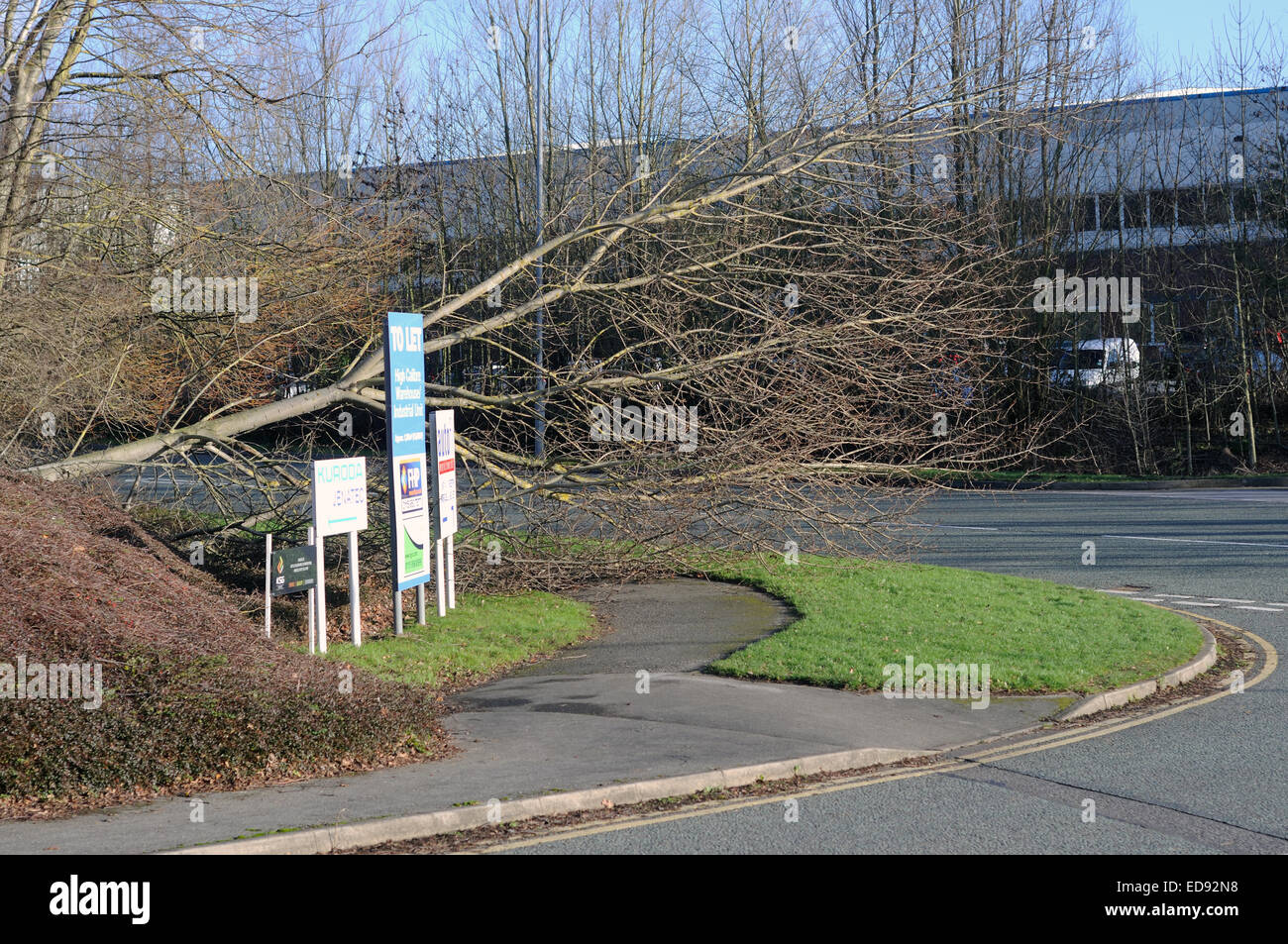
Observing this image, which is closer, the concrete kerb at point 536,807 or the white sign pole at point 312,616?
the concrete kerb at point 536,807

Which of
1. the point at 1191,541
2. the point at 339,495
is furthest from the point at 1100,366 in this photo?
the point at 339,495

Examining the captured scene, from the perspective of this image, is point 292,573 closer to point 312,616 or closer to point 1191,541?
point 312,616

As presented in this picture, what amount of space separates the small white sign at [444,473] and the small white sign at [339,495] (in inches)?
50.3

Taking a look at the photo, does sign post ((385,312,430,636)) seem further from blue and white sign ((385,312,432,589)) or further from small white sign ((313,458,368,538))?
small white sign ((313,458,368,538))

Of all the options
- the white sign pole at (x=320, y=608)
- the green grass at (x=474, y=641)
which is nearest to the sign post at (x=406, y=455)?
the green grass at (x=474, y=641)

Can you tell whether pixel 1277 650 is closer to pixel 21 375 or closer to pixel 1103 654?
pixel 1103 654

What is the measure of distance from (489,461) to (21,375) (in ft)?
17.2

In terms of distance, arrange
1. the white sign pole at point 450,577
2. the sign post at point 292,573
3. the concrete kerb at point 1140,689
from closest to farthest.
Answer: the concrete kerb at point 1140,689
the sign post at point 292,573
the white sign pole at point 450,577

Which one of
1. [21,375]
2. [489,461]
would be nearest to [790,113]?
[489,461]

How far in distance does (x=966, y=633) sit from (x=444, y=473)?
560 cm

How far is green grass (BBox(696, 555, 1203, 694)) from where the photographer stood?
1000 cm

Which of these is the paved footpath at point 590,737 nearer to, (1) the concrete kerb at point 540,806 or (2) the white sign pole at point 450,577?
(1) the concrete kerb at point 540,806

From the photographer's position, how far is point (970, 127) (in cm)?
1235

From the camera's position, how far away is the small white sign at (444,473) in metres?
12.4
